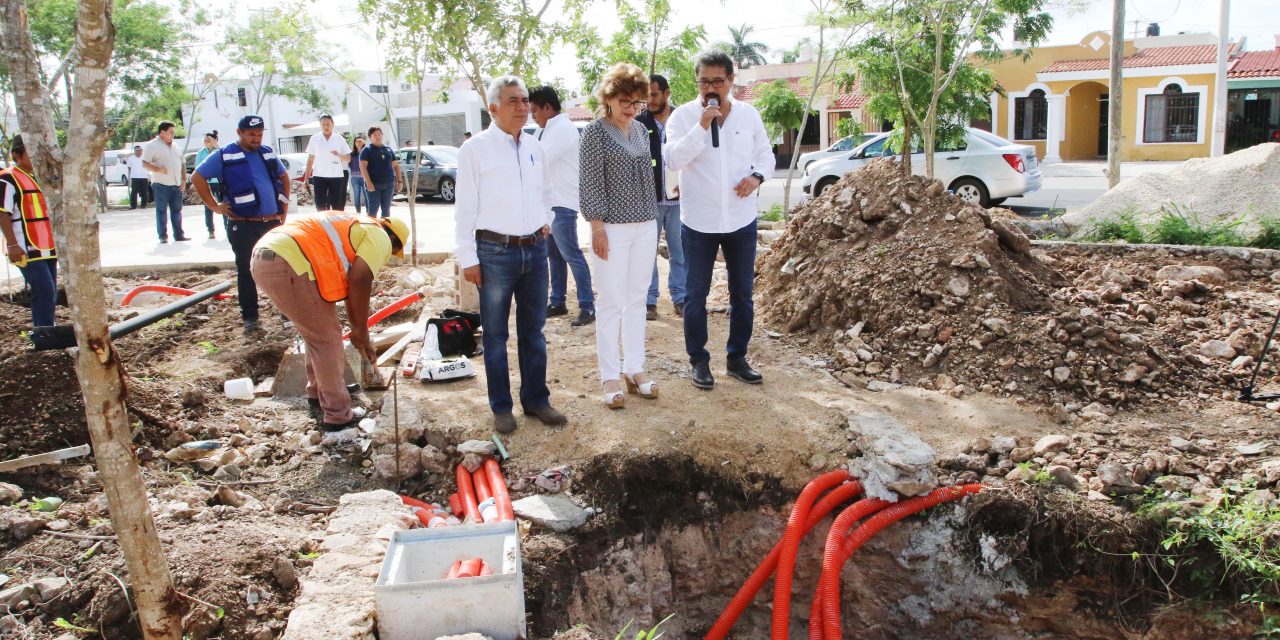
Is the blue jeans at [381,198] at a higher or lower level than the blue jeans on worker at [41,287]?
higher

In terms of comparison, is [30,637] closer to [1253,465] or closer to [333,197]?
[1253,465]

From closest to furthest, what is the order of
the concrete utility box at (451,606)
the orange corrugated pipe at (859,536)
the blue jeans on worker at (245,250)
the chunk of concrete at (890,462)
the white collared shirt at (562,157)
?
the concrete utility box at (451,606)
the orange corrugated pipe at (859,536)
the chunk of concrete at (890,462)
the white collared shirt at (562,157)
the blue jeans on worker at (245,250)

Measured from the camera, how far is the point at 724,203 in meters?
4.60

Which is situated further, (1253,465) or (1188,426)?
(1188,426)

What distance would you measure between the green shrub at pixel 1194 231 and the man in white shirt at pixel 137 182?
18.8 metres

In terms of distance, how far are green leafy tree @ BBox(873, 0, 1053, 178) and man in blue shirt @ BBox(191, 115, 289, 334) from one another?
6.81 meters

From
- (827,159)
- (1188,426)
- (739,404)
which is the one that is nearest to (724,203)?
(739,404)

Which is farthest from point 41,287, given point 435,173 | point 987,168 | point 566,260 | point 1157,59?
point 1157,59

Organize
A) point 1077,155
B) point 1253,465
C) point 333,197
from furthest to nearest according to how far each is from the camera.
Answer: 1. point 1077,155
2. point 333,197
3. point 1253,465

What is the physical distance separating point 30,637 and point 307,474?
1557 mm

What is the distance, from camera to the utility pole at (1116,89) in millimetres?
10156

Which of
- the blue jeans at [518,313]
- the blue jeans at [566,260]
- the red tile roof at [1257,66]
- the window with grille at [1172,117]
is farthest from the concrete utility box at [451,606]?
the red tile roof at [1257,66]

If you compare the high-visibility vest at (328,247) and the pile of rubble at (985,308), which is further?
the pile of rubble at (985,308)

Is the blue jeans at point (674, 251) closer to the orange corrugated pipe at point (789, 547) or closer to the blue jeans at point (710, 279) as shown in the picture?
the blue jeans at point (710, 279)
